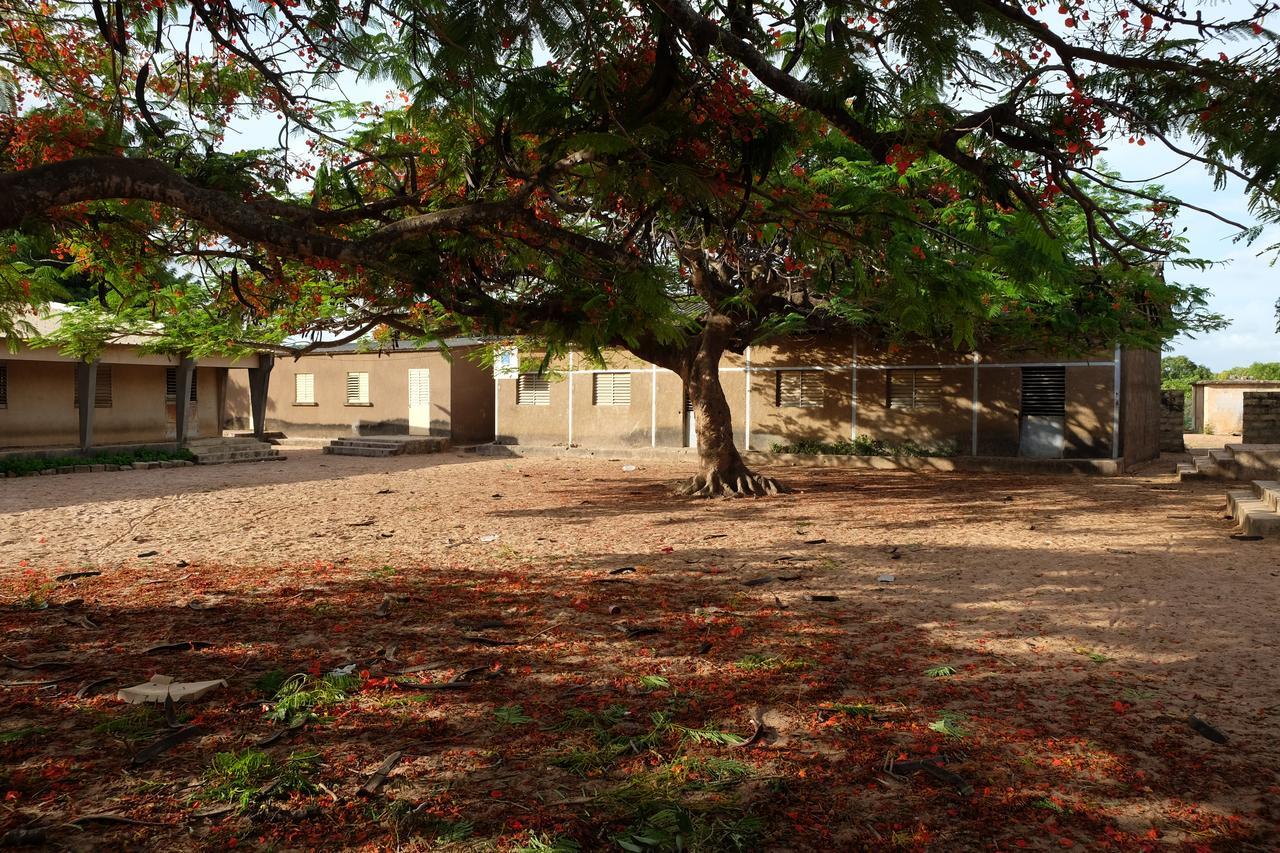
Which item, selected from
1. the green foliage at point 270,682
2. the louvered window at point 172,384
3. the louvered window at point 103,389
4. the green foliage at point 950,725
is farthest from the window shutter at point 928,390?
the louvered window at point 103,389

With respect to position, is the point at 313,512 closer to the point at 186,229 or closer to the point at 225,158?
the point at 186,229

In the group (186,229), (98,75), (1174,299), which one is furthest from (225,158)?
(1174,299)

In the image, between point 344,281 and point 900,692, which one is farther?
point 344,281

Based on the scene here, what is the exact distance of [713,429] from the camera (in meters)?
15.4

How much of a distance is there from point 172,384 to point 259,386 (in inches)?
114

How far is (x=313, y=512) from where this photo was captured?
506 inches

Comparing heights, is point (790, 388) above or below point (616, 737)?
above

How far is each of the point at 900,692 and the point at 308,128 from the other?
6713 millimetres

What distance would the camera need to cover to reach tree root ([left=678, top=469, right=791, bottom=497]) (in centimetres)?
1517

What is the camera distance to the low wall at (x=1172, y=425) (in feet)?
87.4

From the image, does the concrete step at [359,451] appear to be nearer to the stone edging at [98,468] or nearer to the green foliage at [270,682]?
the stone edging at [98,468]

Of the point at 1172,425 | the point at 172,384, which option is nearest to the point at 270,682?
the point at 172,384

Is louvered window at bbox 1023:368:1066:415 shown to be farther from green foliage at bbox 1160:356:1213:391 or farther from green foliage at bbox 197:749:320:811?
green foliage at bbox 1160:356:1213:391

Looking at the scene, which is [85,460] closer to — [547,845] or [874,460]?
[874,460]
